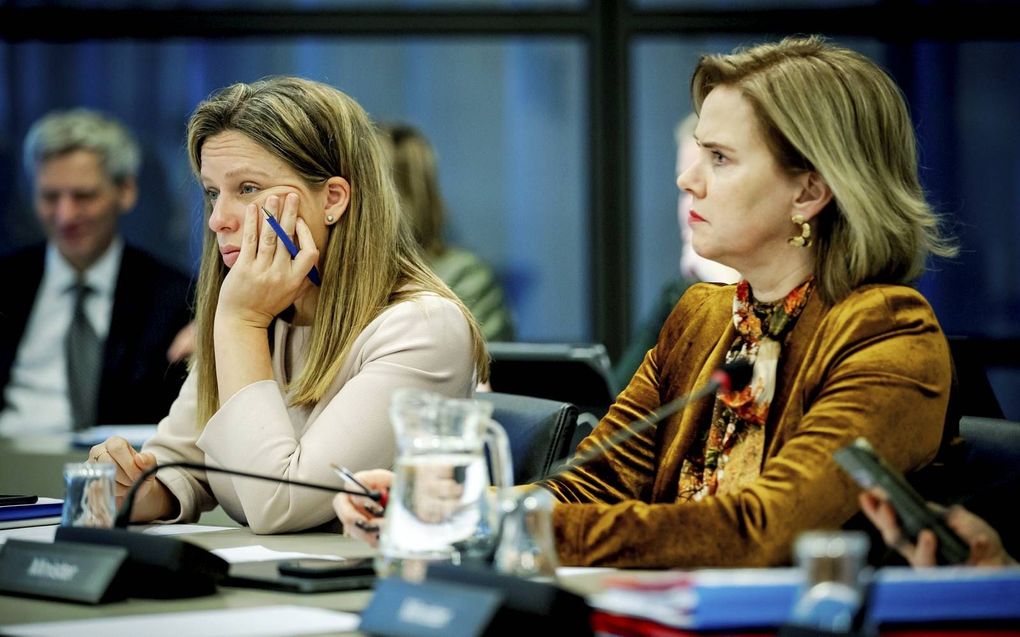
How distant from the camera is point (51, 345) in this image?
183 inches

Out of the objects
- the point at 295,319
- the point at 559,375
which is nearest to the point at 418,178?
the point at 559,375

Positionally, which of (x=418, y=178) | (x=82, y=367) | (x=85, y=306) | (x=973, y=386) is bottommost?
(x=82, y=367)

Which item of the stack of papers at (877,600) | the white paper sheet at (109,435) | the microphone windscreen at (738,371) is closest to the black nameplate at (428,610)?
the stack of papers at (877,600)

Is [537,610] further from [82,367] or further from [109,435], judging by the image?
[82,367]

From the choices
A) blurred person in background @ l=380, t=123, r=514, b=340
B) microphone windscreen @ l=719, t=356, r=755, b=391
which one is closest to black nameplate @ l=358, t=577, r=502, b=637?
microphone windscreen @ l=719, t=356, r=755, b=391

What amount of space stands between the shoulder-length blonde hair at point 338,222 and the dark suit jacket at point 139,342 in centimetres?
196

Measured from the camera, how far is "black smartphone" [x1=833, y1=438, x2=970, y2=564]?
4.51ft

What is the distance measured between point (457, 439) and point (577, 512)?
0.77 feet

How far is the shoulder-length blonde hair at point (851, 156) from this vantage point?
184cm

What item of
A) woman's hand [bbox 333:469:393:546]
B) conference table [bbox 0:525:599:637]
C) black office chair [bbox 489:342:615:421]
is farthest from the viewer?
black office chair [bbox 489:342:615:421]

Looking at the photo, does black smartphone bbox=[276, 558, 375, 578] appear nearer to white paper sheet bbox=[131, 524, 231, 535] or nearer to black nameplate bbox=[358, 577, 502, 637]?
black nameplate bbox=[358, 577, 502, 637]

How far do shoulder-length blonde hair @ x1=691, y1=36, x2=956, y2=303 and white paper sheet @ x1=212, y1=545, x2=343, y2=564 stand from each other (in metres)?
0.76

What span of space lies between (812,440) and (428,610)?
1.98 feet

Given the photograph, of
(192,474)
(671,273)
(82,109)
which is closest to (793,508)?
(192,474)
